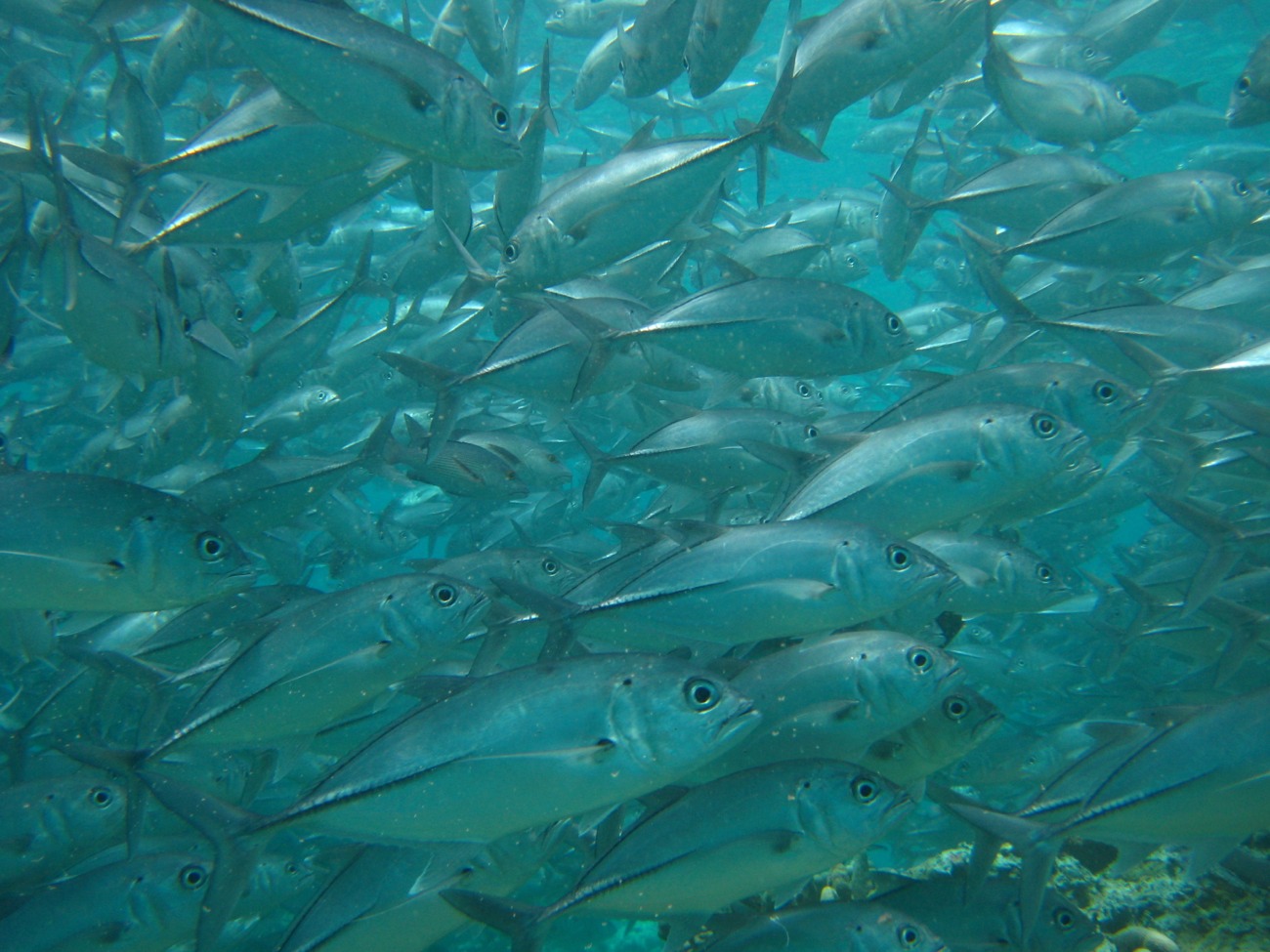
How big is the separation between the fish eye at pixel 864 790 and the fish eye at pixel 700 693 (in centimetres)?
66

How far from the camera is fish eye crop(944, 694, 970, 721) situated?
9.88 ft

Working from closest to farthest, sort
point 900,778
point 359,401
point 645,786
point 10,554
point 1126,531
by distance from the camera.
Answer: point 645,786
point 10,554
point 900,778
point 359,401
point 1126,531

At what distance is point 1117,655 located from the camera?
5113mm

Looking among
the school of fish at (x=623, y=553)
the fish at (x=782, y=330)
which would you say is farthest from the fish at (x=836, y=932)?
the fish at (x=782, y=330)

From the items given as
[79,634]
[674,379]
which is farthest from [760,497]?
[79,634]

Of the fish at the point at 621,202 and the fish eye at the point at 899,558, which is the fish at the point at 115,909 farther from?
the fish eye at the point at 899,558

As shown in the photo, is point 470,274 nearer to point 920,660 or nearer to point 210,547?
point 210,547

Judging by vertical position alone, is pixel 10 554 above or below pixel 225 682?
above

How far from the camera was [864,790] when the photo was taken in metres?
2.54

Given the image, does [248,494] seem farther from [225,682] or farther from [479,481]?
[225,682]

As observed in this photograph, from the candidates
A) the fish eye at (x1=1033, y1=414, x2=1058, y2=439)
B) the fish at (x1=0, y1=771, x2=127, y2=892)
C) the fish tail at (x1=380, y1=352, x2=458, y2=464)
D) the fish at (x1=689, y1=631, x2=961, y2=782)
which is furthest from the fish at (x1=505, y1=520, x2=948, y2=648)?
the fish at (x1=0, y1=771, x2=127, y2=892)

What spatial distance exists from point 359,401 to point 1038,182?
7.18 m

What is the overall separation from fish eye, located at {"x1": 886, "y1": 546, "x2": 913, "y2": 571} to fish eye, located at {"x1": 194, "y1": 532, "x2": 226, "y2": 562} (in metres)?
2.65

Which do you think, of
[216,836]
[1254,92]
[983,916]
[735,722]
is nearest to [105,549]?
[216,836]
